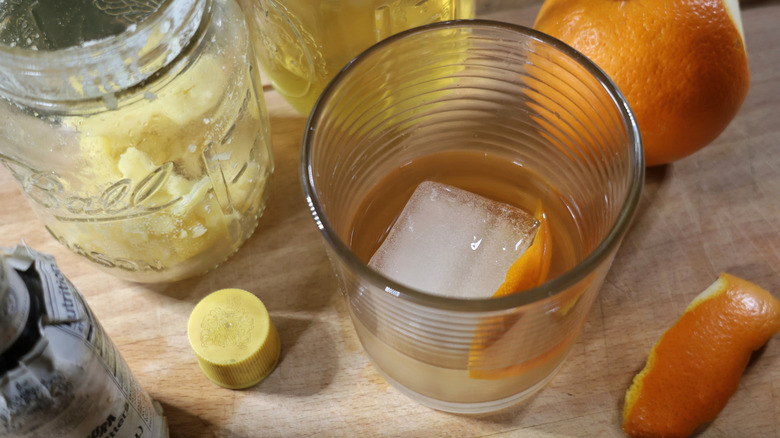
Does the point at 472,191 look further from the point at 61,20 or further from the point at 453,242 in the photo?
the point at 61,20

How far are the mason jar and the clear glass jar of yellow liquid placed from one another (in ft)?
0.25

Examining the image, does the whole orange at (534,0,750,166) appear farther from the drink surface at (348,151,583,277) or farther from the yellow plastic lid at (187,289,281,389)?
the yellow plastic lid at (187,289,281,389)

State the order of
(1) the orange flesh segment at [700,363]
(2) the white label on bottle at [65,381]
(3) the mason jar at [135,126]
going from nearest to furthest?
(2) the white label on bottle at [65,381]
(3) the mason jar at [135,126]
(1) the orange flesh segment at [700,363]

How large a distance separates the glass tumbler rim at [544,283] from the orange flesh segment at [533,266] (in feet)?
0.31

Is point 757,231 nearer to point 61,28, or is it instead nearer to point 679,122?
point 679,122

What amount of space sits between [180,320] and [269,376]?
0.13 metres

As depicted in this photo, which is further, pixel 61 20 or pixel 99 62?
pixel 61 20

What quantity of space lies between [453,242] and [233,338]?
0.87ft

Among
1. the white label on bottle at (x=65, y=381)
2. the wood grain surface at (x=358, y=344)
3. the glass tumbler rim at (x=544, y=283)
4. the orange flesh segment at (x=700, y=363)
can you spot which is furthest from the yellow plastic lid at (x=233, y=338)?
the orange flesh segment at (x=700, y=363)

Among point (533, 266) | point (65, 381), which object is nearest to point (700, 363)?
point (533, 266)

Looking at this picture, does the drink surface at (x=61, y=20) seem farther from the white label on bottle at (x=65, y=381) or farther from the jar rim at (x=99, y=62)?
the white label on bottle at (x=65, y=381)

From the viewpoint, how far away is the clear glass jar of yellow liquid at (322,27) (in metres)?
0.86

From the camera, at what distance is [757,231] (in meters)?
0.93

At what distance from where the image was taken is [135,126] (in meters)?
0.75
